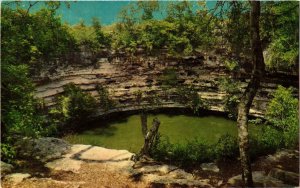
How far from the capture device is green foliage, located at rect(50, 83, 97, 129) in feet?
81.0

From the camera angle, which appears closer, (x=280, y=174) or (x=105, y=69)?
(x=280, y=174)

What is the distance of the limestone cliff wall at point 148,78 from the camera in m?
26.4

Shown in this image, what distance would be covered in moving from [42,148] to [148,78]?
15.9 metres

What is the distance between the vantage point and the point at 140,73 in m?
29.7

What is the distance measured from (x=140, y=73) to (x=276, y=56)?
33.8 feet

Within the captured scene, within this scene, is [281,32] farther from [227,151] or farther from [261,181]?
[261,181]

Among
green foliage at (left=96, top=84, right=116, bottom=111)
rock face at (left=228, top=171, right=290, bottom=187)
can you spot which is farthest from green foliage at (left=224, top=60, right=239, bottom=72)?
rock face at (left=228, top=171, right=290, bottom=187)

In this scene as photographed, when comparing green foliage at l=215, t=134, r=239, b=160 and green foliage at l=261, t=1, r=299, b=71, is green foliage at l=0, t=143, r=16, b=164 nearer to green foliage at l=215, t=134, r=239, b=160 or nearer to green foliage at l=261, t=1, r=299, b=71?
green foliage at l=215, t=134, r=239, b=160

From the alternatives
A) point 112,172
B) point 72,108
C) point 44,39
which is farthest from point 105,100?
point 112,172

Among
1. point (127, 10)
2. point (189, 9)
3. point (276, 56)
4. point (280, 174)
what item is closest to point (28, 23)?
point (127, 10)

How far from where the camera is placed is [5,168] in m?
12.3

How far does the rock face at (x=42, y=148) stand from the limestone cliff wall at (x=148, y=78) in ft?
36.4

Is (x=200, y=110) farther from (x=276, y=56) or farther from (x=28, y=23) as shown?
(x=28, y=23)

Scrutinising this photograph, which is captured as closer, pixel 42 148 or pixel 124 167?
pixel 124 167
